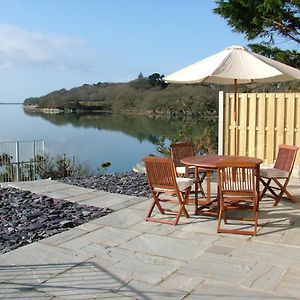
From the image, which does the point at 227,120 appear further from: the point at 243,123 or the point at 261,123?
the point at 261,123

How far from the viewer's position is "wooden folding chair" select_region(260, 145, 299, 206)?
5584 millimetres

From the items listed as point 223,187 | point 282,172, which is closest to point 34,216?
point 223,187

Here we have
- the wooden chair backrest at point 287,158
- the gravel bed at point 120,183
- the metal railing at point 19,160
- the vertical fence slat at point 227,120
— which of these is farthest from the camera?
the metal railing at point 19,160

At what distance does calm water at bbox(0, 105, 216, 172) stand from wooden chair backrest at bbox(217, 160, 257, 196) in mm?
7903

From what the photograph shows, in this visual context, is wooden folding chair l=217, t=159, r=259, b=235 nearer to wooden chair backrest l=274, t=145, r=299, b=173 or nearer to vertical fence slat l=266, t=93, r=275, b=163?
wooden chair backrest l=274, t=145, r=299, b=173

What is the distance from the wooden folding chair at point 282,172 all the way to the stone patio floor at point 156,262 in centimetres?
60

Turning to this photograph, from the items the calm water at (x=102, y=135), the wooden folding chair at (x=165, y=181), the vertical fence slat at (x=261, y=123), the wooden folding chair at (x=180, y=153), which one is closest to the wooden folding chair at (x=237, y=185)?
the wooden folding chair at (x=165, y=181)

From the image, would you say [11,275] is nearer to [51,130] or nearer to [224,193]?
[224,193]

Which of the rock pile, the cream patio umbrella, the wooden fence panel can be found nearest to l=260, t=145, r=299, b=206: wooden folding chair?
the cream patio umbrella

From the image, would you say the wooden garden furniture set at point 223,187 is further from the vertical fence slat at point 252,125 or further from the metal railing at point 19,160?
the metal railing at point 19,160

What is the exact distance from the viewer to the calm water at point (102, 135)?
13820 mm

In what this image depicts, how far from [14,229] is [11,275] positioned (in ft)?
4.60

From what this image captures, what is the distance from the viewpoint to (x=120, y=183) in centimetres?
760

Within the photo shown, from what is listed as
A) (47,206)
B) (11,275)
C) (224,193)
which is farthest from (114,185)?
(11,275)
